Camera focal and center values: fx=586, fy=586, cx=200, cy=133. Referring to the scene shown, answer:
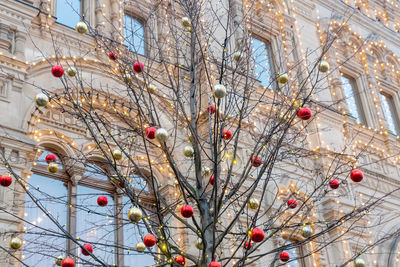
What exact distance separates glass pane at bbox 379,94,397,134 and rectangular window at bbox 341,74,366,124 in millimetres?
786

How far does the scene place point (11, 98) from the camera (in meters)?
9.53

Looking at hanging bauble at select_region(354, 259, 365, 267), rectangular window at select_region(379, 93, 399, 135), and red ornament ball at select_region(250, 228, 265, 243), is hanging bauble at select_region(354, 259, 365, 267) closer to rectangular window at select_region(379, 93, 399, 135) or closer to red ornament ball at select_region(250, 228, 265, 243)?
red ornament ball at select_region(250, 228, 265, 243)

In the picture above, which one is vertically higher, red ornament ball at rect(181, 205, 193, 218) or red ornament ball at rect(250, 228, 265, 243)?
red ornament ball at rect(181, 205, 193, 218)

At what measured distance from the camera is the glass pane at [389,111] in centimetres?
1728

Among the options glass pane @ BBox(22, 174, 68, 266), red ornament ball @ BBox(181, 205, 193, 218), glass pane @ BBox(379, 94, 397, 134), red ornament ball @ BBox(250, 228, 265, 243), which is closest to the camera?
red ornament ball @ BBox(250, 228, 265, 243)

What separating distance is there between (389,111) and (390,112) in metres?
0.09

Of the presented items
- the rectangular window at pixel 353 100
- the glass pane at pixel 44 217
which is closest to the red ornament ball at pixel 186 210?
the glass pane at pixel 44 217

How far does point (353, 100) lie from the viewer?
55.4ft

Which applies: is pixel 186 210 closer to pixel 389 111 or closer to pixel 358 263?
pixel 358 263

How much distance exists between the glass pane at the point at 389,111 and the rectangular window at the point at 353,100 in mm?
786

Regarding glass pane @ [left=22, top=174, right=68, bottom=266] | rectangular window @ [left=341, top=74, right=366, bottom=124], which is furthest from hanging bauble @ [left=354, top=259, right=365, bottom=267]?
rectangular window @ [left=341, top=74, right=366, bottom=124]

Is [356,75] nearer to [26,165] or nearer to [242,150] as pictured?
[242,150]

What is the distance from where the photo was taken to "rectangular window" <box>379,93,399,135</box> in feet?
56.7

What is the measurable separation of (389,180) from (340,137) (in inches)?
74.2
